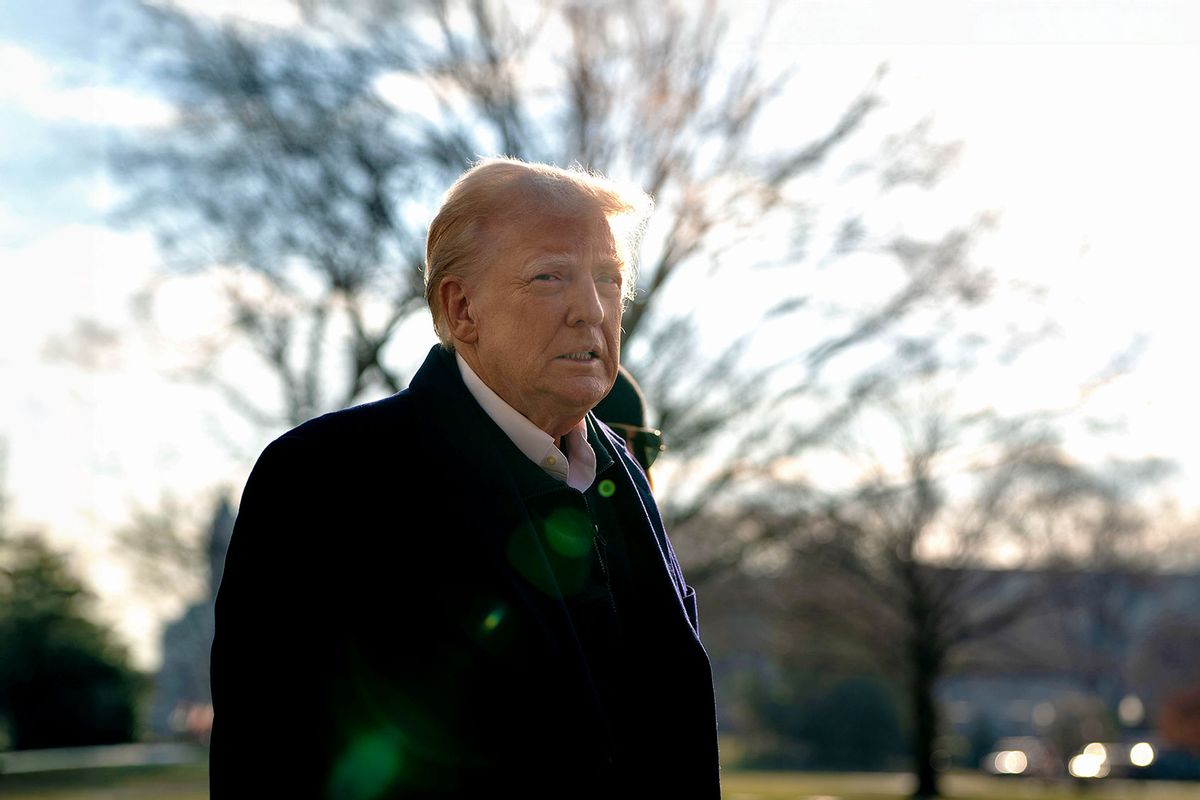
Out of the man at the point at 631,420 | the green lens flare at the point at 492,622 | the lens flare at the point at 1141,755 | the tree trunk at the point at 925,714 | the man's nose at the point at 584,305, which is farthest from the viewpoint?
the lens flare at the point at 1141,755

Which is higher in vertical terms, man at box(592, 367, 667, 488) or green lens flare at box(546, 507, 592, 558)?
man at box(592, 367, 667, 488)

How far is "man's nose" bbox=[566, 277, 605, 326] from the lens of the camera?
2.58 meters

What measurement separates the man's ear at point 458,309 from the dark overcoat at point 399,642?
0.21 meters

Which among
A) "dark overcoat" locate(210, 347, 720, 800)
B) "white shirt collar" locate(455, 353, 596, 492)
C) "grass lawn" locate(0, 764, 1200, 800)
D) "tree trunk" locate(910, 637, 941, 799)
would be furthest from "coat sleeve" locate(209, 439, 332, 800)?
"tree trunk" locate(910, 637, 941, 799)

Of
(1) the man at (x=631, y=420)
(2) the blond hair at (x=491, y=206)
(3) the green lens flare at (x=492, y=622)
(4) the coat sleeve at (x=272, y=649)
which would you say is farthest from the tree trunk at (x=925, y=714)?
(4) the coat sleeve at (x=272, y=649)

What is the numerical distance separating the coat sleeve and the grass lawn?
62.7 feet

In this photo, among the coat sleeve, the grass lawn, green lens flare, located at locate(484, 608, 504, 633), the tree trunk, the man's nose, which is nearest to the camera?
the coat sleeve

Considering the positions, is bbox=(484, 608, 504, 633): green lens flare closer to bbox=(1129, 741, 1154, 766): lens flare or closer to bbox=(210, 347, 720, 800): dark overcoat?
bbox=(210, 347, 720, 800): dark overcoat

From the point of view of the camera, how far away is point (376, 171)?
1322 centimetres

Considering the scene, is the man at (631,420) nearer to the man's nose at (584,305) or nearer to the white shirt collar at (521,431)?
the white shirt collar at (521,431)

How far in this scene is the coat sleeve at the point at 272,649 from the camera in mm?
2309

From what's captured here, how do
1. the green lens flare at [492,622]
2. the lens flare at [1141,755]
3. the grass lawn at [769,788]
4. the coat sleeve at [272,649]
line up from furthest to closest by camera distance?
the lens flare at [1141,755], the grass lawn at [769,788], the green lens flare at [492,622], the coat sleeve at [272,649]

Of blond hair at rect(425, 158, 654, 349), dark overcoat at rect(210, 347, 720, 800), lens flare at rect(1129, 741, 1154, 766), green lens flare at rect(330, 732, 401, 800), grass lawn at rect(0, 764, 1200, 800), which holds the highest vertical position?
blond hair at rect(425, 158, 654, 349)

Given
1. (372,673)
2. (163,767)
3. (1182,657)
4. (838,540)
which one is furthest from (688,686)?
(1182,657)
